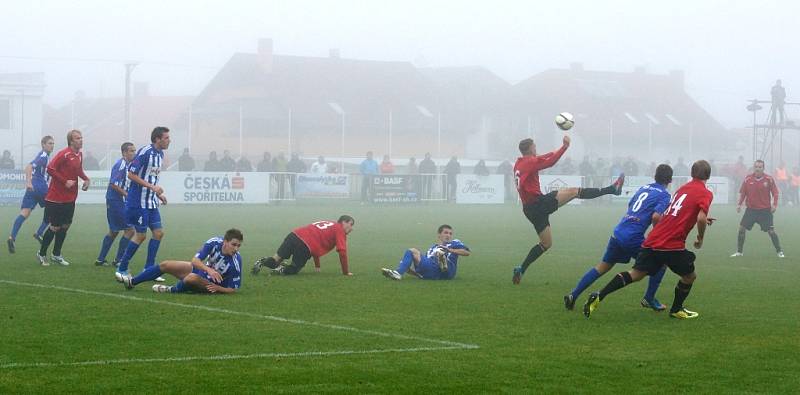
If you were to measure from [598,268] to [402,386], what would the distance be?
4.91 metres

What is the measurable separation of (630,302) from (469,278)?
3353 millimetres

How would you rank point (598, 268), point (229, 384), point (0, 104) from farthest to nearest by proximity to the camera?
1. point (0, 104)
2. point (598, 268)
3. point (229, 384)

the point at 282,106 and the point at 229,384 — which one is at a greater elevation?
the point at 282,106

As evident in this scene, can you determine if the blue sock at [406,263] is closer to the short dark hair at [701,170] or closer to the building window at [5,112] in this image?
the short dark hair at [701,170]

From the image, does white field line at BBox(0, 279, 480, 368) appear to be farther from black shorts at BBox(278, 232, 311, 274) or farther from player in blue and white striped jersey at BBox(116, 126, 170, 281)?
black shorts at BBox(278, 232, 311, 274)

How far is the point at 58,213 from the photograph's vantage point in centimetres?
1716

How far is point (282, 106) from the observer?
76.6 meters

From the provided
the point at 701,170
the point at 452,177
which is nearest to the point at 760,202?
the point at 701,170

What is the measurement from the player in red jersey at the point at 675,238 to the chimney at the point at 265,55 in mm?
69583

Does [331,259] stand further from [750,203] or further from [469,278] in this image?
[750,203]

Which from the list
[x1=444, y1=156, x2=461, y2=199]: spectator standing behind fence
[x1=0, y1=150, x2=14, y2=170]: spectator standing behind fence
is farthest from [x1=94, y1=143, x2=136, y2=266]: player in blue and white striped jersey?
[x1=444, y1=156, x2=461, y2=199]: spectator standing behind fence

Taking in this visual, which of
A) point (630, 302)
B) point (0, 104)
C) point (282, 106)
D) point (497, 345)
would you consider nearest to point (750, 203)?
point (630, 302)

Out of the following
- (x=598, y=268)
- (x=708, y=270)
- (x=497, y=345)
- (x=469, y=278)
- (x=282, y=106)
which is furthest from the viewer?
(x=282, y=106)

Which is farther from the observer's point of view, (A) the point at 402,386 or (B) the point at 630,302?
(B) the point at 630,302
